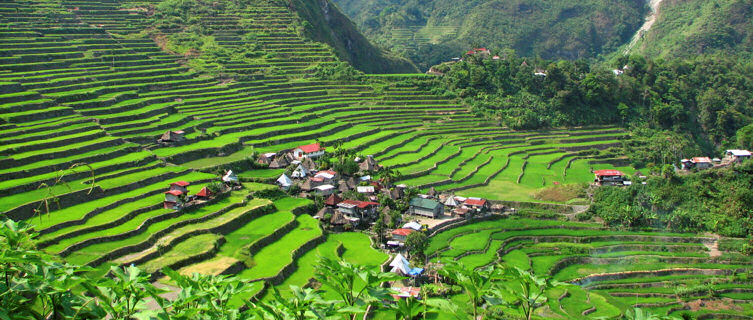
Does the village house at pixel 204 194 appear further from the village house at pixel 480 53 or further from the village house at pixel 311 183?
the village house at pixel 480 53

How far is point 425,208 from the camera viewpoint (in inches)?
1203

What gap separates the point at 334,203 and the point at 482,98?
2848cm

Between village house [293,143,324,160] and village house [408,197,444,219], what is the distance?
8.19m

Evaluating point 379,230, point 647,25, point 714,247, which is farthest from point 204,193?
point 647,25

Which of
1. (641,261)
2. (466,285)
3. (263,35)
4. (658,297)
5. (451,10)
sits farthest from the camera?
(451,10)

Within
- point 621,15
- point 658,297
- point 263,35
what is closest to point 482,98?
point 263,35

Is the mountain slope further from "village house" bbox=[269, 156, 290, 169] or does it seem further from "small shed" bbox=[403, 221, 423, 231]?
"small shed" bbox=[403, 221, 423, 231]

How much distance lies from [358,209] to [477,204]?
6401 millimetres

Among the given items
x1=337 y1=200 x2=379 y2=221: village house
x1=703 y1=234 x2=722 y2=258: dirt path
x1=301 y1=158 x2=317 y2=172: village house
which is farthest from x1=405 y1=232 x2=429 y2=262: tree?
x1=703 y1=234 x2=722 y2=258: dirt path

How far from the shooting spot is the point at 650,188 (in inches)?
1422

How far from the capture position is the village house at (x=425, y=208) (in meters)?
30.4

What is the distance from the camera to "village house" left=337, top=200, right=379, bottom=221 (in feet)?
96.1

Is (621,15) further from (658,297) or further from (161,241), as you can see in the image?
(161,241)

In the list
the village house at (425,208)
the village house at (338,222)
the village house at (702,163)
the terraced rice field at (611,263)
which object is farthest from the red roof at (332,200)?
the village house at (702,163)
